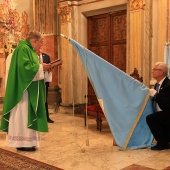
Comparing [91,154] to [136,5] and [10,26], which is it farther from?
[10,26]

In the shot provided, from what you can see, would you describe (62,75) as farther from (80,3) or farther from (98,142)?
(98,142)

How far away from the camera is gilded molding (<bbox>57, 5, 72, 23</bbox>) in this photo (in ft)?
24.8

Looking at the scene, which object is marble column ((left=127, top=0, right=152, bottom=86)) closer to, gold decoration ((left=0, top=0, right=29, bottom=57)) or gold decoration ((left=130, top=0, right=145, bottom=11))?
gold decoration ((left=130, top=0, right=145, bottom=11))

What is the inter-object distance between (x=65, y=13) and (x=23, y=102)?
4086mm

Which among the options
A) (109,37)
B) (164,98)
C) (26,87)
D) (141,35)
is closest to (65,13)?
(109,37)

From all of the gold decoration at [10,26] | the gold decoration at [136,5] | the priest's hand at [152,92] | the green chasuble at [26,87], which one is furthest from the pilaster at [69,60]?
the priest's hand at [152,92]

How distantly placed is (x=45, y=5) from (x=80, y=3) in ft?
4.82

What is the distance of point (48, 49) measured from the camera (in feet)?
27.9

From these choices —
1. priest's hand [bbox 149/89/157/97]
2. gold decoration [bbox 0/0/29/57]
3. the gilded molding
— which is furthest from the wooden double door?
priest's hand [bbox 149/89/157/97]

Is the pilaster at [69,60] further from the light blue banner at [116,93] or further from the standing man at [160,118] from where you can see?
the standing man at [160,118]

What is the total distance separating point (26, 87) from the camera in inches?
158

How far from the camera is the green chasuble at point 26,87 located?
13.1 ft

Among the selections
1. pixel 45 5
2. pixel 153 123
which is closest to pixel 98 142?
pixel 153 123

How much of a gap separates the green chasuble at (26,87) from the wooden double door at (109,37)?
333cm
